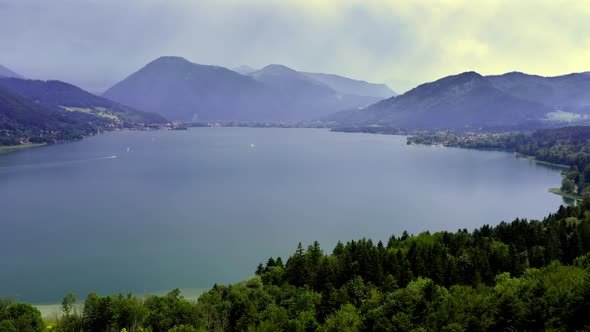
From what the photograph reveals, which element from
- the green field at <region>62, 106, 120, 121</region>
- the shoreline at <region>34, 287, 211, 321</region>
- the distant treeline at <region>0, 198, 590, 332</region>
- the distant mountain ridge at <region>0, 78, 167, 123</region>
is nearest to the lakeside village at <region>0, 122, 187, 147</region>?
the green field at <region>62, 106, 120, 121</region>

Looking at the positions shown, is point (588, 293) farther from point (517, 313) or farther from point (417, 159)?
point (417, 159)

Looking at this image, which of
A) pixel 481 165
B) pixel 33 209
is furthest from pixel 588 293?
pixel 481 165

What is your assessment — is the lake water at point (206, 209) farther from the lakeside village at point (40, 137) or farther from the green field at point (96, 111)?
the green field at point (96, 111)

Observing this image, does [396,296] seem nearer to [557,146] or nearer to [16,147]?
[557,146]

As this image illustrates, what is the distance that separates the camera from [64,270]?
79.6 feet

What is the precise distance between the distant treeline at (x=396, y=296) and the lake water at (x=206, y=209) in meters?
6.76

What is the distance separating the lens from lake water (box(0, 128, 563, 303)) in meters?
24.6

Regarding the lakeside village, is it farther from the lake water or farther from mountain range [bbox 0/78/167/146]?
the lake water

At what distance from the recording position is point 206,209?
38031 mm

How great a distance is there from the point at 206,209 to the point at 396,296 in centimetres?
2599

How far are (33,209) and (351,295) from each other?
105ft

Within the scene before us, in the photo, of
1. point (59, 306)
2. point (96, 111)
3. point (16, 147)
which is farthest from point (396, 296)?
point (96, 111)

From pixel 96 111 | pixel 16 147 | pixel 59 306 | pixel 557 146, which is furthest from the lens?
pixel 96 111

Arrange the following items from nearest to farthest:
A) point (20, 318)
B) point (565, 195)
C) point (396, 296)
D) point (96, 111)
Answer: point (20, 318)
point (396, 296)
point (565, 195)
point (96, 111)
